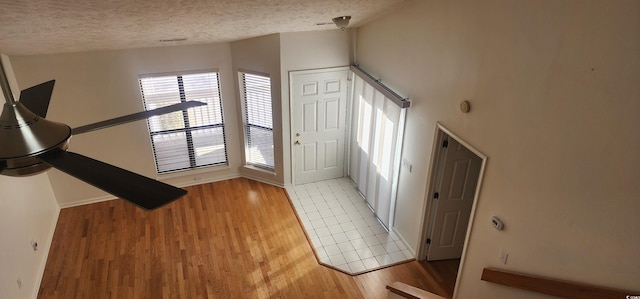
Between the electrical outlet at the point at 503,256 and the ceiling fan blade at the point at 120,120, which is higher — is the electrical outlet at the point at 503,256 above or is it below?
below

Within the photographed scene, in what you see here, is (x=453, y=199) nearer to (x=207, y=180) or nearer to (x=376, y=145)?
(x=376, y=145)

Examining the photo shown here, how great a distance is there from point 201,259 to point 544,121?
13.5 feet

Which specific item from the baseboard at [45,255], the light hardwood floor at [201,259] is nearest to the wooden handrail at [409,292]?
the light hardwood floor at [201,259]

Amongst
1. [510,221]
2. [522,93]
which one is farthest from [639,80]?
[510,221]

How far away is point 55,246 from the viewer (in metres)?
5.33

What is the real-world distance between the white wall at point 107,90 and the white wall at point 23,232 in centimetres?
71

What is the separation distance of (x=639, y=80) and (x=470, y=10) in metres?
1.66

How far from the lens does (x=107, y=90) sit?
5652 millimetres

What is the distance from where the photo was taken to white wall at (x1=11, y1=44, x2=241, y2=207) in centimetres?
533

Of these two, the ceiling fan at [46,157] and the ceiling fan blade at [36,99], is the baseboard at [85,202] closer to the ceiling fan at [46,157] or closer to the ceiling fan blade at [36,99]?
the ceiling fan blade at [36,99]

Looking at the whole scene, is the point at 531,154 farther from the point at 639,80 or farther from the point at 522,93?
the point at 639,80

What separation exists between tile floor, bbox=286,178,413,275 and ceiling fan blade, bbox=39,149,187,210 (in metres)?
3.80

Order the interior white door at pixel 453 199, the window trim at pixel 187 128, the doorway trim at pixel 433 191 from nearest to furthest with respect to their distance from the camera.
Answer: the doorway trim at pixel 433 191 → the interior white door at pixel 453 199 → the window trim at pixel 187 128

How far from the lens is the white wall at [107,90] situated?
210 inches
